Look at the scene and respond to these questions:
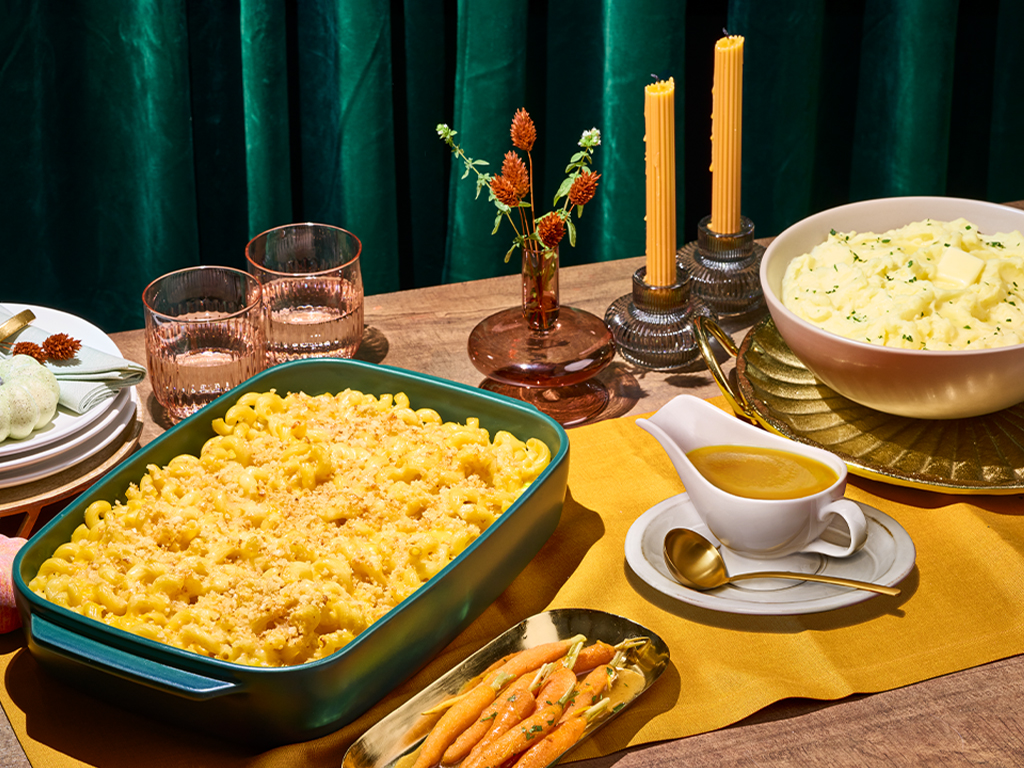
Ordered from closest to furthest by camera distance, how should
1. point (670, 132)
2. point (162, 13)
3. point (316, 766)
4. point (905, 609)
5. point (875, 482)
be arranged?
1. point (316, 766)
2. point (905, 609)
3. point (875, 482)
4. point (670, 132)
5. point (162, 13)

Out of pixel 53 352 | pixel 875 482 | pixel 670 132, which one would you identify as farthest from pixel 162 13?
pixel 875 482

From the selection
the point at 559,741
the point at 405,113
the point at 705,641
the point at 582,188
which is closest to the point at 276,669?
the point at 559,741

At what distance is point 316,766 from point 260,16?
1684 millimetres

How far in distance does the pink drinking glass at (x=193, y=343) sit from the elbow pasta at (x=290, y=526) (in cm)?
13

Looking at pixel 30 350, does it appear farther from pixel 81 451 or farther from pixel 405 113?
pixel 405 113

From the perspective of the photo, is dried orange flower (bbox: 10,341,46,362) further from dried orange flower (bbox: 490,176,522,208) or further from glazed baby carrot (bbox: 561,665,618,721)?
glazed baby carrot (bbox: 561,665,618,721)

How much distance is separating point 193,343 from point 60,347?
0.53 feet

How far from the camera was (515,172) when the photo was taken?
1272mm

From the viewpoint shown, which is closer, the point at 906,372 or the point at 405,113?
the point at 906,372

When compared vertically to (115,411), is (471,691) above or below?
below

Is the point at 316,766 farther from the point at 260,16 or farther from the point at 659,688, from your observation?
the point at 260,16

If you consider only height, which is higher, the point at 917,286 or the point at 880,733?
the point at 917,286

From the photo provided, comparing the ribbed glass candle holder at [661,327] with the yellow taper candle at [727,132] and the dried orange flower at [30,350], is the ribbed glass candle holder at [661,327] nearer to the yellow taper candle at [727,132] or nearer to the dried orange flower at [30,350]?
the yellow taper candle at [727,132]

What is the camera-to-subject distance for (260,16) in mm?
2061
